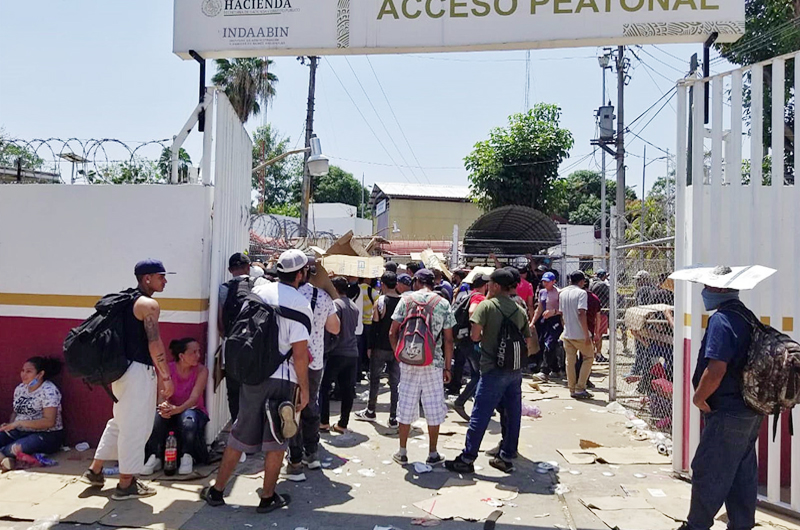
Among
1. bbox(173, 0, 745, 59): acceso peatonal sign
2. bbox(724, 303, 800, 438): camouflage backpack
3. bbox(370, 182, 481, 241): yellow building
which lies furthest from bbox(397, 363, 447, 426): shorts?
bbox(370, 182, 481, 241): yellow building

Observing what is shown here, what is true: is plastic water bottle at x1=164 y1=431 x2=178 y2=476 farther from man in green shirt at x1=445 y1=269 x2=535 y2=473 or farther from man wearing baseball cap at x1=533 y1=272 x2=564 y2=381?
man wearing baseball cap at x1=533 y1=272 x2=564 y2=381

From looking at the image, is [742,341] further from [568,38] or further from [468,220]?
[468,220]

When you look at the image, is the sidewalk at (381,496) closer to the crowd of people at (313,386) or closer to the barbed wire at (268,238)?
the crowd of people at (313,386)

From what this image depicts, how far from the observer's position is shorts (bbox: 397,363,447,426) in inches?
223

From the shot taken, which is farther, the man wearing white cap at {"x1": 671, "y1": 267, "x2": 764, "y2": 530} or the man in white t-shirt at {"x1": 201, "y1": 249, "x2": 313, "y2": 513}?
the man in white t-shirt at {"x1": 201, "y1": 249, "x2": 313, "y2": 513}

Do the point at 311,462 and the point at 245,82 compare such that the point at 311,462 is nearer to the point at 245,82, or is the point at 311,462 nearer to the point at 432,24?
the point at 432,24

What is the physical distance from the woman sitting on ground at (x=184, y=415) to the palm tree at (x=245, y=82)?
787 inches

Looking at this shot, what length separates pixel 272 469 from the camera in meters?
4.52

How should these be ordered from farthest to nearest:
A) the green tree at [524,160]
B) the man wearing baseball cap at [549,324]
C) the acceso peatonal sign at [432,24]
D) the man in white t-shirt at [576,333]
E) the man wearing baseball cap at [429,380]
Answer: the green tree at [524,160], the man wearing baseball cap at [549,324], the man in white t-shirt at [576,333], the man wearing baseball cap at [429,380], the acceso peatonal sign at [432,24]

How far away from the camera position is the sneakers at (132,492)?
15.5ft

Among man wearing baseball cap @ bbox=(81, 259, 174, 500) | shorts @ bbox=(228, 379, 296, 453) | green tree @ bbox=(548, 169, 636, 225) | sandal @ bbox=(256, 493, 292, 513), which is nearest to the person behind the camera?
shorts @ bbox=(228, 379, 296, 453)

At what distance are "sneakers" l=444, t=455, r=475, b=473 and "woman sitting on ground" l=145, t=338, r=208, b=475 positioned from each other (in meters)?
2.17

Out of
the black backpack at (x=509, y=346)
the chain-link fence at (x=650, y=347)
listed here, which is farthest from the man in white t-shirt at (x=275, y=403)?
the chain-link fence at (x=650, y=347)

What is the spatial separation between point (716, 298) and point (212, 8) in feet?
15.4
